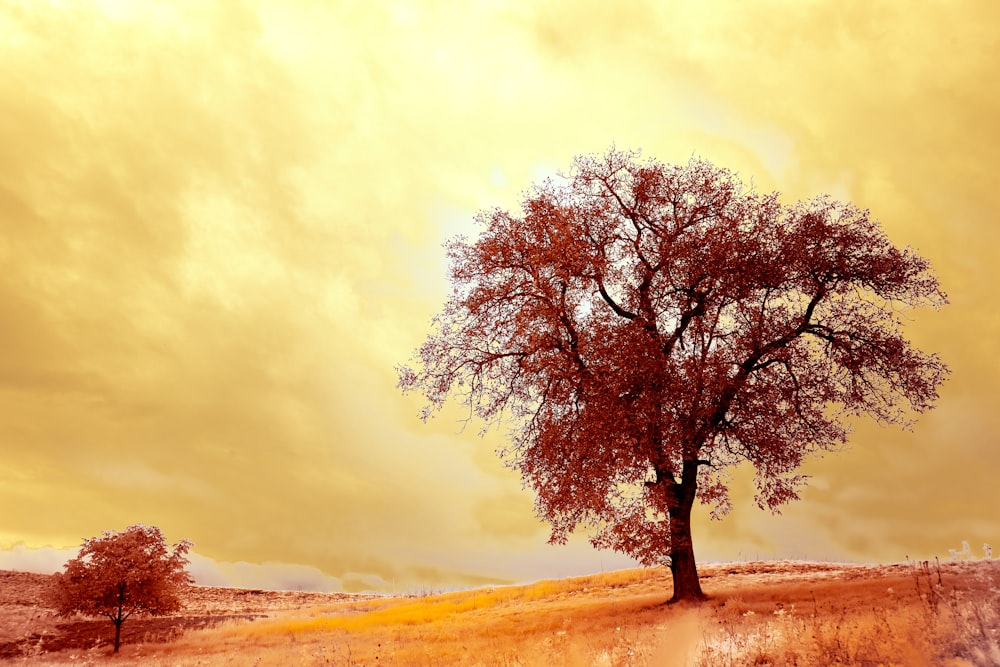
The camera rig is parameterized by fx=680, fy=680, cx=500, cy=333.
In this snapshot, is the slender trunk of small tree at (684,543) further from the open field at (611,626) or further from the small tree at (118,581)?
the small tree at (118,581)

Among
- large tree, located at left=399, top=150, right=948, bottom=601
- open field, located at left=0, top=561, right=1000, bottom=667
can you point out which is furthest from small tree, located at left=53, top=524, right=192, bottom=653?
large tree, located at left=399, top=150, right=948, bottom=601

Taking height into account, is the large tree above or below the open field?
above

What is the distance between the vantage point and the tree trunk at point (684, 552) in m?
22.4

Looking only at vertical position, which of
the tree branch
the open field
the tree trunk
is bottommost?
the open field

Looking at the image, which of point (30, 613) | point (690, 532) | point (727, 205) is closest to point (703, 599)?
point (690, 532)

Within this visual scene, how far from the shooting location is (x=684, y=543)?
74.4 ft

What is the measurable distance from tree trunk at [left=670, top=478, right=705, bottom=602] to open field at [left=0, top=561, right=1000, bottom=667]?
739 mm

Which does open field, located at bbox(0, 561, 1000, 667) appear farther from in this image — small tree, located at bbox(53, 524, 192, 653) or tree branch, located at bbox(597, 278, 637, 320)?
tree branch, located at bbox(597, 278, 637, 320)

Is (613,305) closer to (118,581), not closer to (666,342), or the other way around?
(666,342)

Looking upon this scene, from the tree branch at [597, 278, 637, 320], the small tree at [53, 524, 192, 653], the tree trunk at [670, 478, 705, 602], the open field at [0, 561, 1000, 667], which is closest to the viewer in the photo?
the open field at [0, 561, 1000, 667]

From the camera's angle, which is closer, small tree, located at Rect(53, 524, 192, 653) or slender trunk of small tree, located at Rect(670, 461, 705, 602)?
slender trunk of small tree, located at Rect(670, 461, 705, 602)

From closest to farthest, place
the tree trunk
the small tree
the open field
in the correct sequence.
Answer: the open field < the tree trunk < the small tree

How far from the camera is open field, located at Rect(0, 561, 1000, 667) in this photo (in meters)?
13.5

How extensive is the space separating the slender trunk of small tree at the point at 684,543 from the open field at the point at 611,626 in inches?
30.4
